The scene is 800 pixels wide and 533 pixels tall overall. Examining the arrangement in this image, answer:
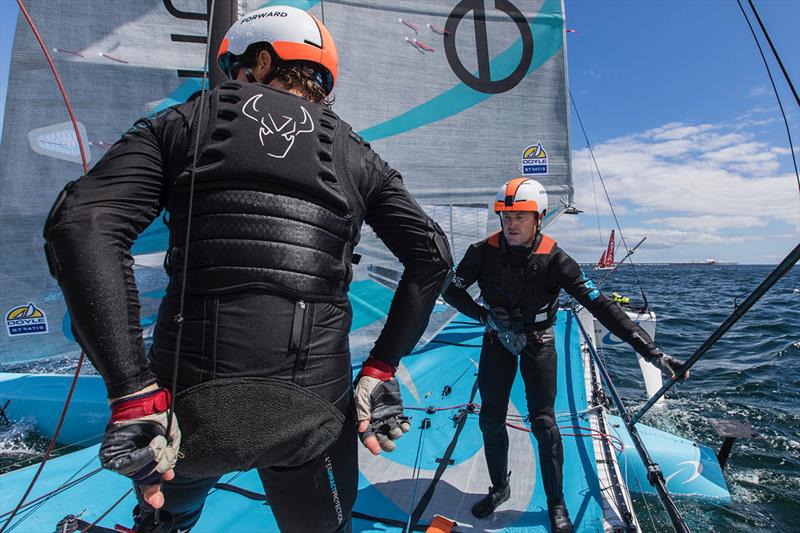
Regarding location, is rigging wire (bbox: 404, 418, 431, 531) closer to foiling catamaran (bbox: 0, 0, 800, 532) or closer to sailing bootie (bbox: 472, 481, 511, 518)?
foiling catamaran (bbox: 0, 0, 800, 532)

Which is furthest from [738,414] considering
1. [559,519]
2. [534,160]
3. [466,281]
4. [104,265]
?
[104,265]

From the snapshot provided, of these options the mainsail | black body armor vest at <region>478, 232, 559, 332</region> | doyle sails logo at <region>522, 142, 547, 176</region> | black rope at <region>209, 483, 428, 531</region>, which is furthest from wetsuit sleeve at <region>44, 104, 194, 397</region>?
doyle sails logo at <region>522, 142, 547, 176</region>

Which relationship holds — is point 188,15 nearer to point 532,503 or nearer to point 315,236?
point 315,236

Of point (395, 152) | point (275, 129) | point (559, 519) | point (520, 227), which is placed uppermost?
point (395, 152)

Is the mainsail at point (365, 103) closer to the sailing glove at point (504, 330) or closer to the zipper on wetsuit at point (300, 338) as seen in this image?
the sailing glove at point (504, 330)

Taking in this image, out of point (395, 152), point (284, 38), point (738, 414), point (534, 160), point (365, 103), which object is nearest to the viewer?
point (284, 38)

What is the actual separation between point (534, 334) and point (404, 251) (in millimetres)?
1711

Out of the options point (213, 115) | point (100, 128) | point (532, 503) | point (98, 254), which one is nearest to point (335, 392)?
point (98, 254)

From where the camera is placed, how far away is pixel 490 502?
2518mm

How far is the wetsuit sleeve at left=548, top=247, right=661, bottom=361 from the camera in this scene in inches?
100

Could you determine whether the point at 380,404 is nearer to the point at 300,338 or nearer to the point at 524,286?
the point at 300,338

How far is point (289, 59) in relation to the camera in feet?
3.91

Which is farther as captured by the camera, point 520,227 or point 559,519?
point 520,227

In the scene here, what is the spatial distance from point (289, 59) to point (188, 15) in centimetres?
403
